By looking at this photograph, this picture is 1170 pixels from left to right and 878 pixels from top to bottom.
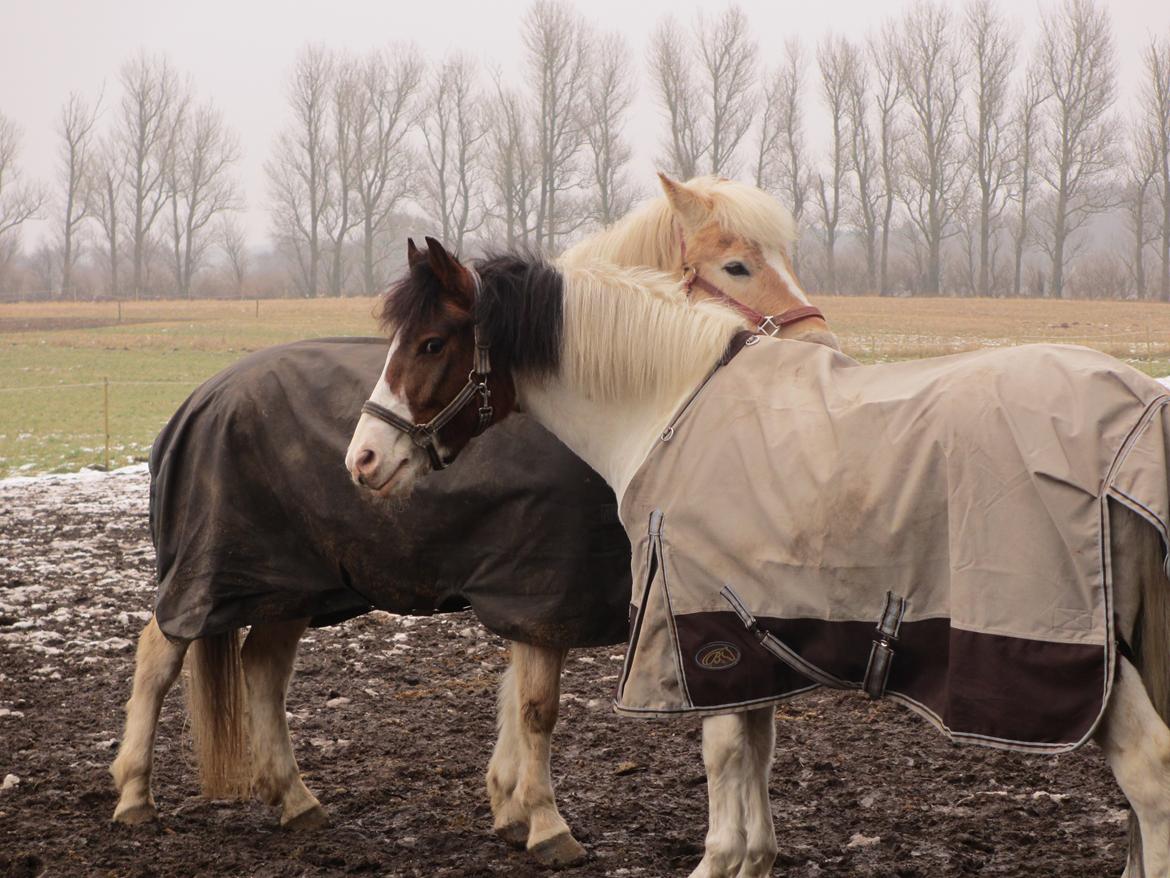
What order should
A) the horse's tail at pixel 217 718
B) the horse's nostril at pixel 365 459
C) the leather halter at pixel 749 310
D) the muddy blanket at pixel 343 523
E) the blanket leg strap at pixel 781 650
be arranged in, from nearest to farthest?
the blanket leg strap at pixel 781 650, the horse's nostril at pixel 365 459, the muddy blanket at pixel 343 523, the leather halter at pixel 749 310, the horse's tail at pixel 217 718

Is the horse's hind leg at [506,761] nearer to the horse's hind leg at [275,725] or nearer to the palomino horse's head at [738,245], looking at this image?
the horse's hind leg at [275,725]

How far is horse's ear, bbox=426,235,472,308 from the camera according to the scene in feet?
9.34

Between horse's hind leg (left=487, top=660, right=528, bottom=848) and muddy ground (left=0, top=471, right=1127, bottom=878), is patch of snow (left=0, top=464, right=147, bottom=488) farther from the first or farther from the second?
horse's hind leg (left=487, top=660, right=528, bottom=848)

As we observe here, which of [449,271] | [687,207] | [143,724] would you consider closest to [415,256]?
[449,271]

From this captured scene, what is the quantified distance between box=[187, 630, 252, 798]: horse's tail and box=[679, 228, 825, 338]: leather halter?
1971 millimetres

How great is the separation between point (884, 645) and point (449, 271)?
1434mm

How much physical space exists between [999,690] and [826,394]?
29.5 inches

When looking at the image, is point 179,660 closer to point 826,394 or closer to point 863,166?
point 826,394

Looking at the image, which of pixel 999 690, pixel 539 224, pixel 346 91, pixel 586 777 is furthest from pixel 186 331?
pixel 999 690

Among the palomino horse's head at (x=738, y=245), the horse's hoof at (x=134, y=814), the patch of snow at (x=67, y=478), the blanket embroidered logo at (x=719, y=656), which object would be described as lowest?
the horse's hoof at (x=134, y=814)

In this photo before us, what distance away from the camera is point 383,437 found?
9.39 ft

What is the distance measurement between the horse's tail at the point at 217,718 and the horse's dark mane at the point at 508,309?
146 cm

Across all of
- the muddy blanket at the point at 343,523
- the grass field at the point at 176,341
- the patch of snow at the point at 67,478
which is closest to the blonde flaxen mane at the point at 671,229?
the muddy blanket at the point at 343,523

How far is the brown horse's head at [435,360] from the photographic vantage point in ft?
9.43
